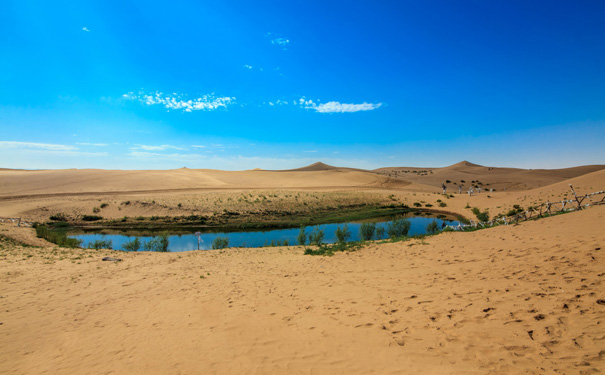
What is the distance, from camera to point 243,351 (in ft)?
16.9

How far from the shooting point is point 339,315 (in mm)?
6305

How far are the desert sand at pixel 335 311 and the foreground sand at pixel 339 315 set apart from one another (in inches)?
1.3

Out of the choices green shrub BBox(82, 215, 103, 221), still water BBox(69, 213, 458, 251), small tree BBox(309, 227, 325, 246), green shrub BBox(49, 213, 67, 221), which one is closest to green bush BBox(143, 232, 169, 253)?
still water BBox(69, 213, 458, 251)

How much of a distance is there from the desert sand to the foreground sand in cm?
3

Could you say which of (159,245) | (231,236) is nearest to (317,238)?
(231,236)

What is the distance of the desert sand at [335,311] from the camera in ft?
14.5

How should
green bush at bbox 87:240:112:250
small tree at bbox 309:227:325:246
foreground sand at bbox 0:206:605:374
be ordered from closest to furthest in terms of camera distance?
foreground sand at bbox 0:206:605:374, green bush at bbox 87:240:112:250, small tree at bbox 309:227:325:246

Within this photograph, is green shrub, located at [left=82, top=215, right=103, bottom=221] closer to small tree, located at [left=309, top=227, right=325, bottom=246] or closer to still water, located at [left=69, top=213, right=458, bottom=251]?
still water, located at [left=69, top=213, right=458, bottom=251]

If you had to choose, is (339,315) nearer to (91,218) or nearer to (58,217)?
(91,218)

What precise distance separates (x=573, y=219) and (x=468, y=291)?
30.0ft

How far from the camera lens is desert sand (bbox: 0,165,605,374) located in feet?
14.5

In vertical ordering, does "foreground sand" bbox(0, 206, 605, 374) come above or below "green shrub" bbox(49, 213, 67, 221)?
above

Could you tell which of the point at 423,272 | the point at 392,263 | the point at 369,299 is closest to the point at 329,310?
the point at 369,299

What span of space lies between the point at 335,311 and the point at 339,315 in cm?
27
